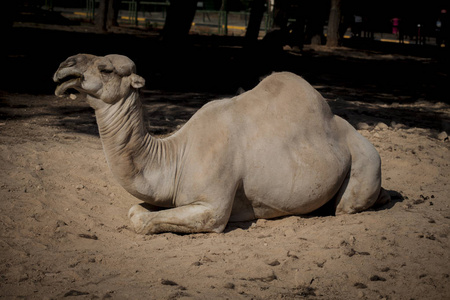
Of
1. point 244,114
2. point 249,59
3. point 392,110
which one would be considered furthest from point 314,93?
point 249,59

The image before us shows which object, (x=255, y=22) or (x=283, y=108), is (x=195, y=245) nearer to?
(x=283, y=108)

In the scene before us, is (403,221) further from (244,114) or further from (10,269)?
(10,269)

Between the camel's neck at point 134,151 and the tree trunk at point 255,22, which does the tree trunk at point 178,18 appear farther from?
the camel's neck at point 134,151

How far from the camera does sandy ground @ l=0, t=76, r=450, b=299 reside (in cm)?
A: 389

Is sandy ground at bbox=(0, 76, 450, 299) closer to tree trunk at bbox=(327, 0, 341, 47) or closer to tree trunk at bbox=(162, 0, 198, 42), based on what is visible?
tree trunk at bbox=(162, 0, 198, 42)

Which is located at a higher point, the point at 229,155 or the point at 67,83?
the point at 67,83

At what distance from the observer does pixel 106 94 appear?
439 centimetres

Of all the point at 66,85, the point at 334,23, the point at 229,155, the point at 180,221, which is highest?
the point at 334,23

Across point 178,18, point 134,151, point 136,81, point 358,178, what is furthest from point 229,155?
point 178,18

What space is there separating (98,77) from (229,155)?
1.25 metres

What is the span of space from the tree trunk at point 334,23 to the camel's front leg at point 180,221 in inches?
777

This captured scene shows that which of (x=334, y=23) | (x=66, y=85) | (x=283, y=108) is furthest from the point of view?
(x=334, y=23)

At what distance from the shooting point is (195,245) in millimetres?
4582

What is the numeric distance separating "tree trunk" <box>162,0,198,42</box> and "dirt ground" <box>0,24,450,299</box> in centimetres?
788
